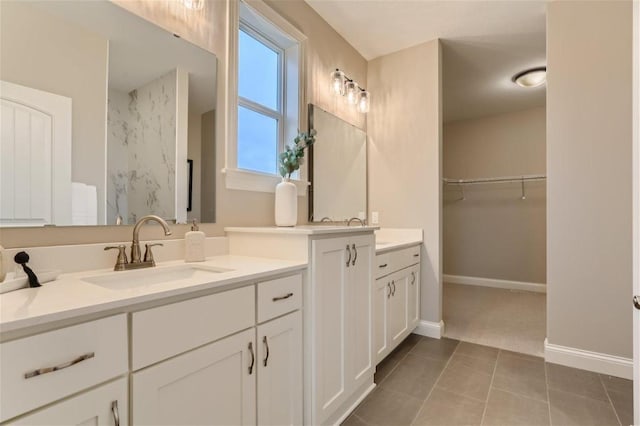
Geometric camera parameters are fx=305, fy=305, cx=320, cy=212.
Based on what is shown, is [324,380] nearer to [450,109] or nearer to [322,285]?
[322,285]

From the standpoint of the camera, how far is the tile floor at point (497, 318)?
101 inches

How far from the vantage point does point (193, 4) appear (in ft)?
5.01

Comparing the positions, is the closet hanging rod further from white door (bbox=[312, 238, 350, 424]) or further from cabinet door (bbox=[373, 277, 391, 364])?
white door (bbox=[312, 238, 350, 424])

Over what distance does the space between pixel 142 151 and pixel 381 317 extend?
1702mm

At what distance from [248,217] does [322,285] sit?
2.20 ft

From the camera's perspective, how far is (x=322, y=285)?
1.42 metres

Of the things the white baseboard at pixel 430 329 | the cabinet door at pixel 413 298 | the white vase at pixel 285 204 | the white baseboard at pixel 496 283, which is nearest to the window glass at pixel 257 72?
the white vase at pixel 285 204

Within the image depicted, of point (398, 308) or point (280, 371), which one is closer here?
point (280, 371)

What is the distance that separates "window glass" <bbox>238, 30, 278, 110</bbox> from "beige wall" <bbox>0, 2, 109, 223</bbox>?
796 millimetres

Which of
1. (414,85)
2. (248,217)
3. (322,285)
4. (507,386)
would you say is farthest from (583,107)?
(248,217)

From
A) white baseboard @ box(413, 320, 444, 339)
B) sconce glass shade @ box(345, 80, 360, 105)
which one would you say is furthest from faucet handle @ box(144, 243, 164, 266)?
white baseboard @ box(413, 320, 444, 339)

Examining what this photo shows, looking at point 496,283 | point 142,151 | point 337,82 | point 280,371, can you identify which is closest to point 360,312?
point 280,371

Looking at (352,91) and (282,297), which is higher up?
(352,91)

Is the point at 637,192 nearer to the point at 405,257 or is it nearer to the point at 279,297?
the point at 279,297
